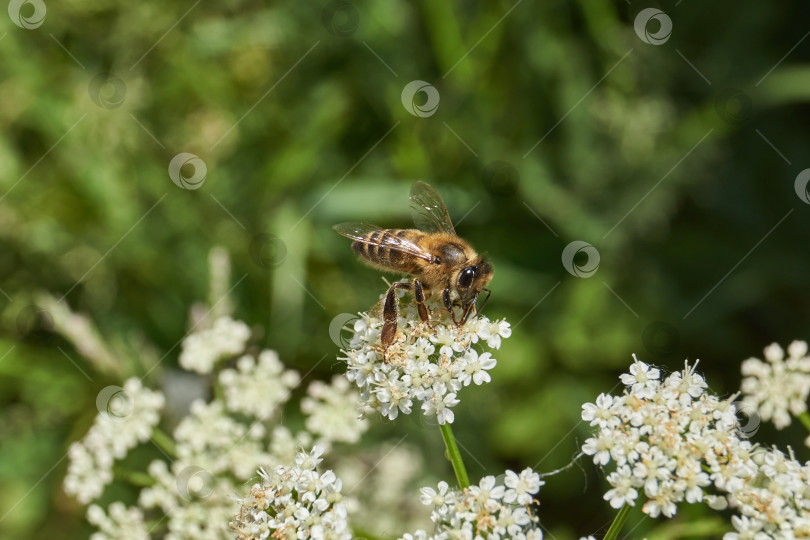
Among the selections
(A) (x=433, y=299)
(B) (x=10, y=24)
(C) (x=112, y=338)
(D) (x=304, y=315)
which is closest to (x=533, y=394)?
(D) (x=304, y=315)

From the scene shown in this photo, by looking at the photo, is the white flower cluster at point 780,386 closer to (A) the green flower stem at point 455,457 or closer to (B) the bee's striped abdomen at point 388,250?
(A) the green flower stem at point 455,457

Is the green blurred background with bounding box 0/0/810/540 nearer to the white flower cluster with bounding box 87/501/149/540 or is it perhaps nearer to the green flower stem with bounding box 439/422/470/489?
the white flower cluster with bounding box 87/501/149/540

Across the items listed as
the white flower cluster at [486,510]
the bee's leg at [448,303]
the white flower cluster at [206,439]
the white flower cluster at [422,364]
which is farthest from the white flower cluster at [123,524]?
the bee's leg at [448,303]
